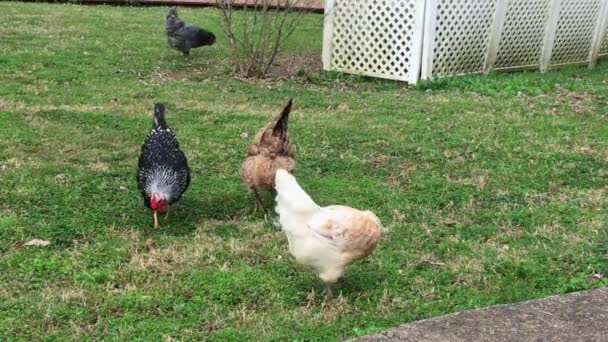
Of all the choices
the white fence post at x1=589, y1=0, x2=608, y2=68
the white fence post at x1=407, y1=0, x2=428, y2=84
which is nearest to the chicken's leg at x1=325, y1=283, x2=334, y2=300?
the white fence post at x1=407, y1=0, x2=428, y2=84

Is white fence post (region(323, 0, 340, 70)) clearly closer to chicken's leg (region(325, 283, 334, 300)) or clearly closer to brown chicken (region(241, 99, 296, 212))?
brown chicken (region(241, 99, 296, 212))

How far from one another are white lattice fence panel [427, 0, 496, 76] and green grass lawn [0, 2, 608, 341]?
404mm

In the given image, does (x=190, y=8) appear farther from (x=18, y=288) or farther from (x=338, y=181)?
(x=18, y=288)

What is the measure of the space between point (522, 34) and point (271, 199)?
21.5 feet

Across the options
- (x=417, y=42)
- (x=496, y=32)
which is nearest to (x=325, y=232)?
(x=417, y=42)

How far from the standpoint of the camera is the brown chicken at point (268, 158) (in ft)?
15.6

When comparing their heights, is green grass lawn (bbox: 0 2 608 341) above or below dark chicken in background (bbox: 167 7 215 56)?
below

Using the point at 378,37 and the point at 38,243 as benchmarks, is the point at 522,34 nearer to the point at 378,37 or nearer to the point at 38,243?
the point at 378,37

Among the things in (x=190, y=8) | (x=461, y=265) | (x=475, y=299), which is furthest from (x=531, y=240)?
(x=190, y=8)

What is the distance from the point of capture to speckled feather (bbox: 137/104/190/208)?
4523mm

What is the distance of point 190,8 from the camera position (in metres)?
16.4

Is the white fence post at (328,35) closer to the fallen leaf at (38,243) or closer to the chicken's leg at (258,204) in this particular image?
the chicken's leg at (258,204)

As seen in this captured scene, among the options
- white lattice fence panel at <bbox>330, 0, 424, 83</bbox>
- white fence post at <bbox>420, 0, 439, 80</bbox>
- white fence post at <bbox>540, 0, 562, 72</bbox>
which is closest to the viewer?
white fence post at <bbox>420, 0, 439, 80</bbox>

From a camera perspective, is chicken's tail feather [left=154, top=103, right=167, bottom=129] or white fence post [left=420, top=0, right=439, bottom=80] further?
white fence post [left=420, top=0, right=439, bottom=80]
